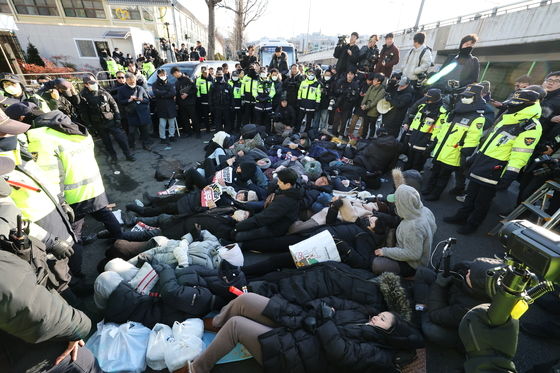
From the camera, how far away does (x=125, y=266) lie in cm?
254

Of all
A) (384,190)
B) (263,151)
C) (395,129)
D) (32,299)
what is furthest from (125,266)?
(395,129)

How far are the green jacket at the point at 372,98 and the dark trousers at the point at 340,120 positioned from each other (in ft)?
3.10

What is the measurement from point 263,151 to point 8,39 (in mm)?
13606

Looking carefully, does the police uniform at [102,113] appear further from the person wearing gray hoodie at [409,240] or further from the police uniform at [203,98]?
the person wearing gray hoodie at [409,240]

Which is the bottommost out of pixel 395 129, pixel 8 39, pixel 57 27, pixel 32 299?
pixel 395 129

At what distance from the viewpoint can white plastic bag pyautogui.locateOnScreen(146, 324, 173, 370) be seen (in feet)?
6.64

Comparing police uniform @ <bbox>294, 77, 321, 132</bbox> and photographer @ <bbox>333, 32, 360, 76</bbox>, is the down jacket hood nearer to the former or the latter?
police uniform @ <bbox>294, 77, 321, 132</bbox>

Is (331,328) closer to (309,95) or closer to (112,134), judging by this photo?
(112,134)

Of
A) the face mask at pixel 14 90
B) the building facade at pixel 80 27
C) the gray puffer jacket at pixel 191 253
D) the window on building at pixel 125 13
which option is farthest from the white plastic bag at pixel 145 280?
the window on building at pixel 125 13

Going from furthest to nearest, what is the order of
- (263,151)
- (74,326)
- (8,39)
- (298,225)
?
(8,39) → (263,151) → (298,225) → (74,326)

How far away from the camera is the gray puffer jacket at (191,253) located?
2.74m

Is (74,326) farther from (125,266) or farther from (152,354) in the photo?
(125,266)

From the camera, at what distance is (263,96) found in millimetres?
7805

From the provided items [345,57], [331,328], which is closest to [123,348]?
[331,328]
